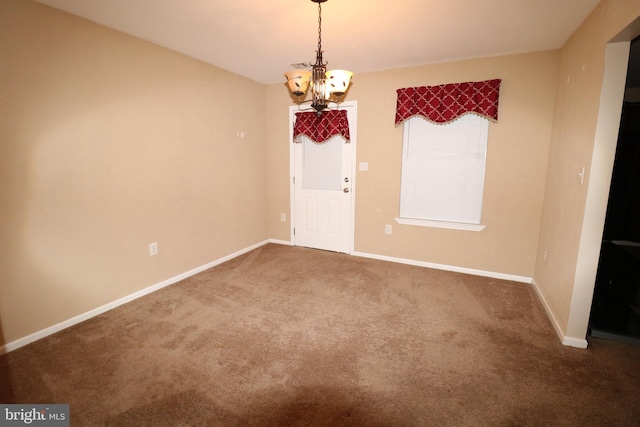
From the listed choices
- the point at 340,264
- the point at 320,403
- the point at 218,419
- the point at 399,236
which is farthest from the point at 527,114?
the point at 218,419

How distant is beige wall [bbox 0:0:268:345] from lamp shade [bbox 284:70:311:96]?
1642 mm

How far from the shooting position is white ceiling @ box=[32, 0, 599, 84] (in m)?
2.21

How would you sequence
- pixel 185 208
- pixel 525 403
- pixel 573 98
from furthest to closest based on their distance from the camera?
pixel 185 208 < pixel 573 98 < pixel 525 403

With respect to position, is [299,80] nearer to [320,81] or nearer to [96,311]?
[320,81]

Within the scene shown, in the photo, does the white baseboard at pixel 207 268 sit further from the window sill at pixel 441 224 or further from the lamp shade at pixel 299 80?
the lamp shade at pixel 299 80

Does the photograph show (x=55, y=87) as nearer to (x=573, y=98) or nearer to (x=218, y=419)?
(x=218, y=419)

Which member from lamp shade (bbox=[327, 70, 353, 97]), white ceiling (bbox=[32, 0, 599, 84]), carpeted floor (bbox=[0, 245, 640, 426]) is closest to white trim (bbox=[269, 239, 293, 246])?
carpeted floor (bbox=[0, 245, 640, 426])

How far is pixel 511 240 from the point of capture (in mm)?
3412

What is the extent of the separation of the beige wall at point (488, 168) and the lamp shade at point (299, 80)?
1.94 metres

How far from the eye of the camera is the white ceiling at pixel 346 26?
2.21 m

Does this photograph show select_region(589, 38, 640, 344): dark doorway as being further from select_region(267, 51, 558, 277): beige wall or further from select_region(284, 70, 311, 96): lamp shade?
select_region(284, 70, 311, 96): lamp shade

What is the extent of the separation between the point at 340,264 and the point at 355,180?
1138 mm

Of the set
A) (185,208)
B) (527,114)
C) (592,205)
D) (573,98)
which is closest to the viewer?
(592,205)

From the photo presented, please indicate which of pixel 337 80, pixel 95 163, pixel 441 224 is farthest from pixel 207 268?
pixel 441 224
